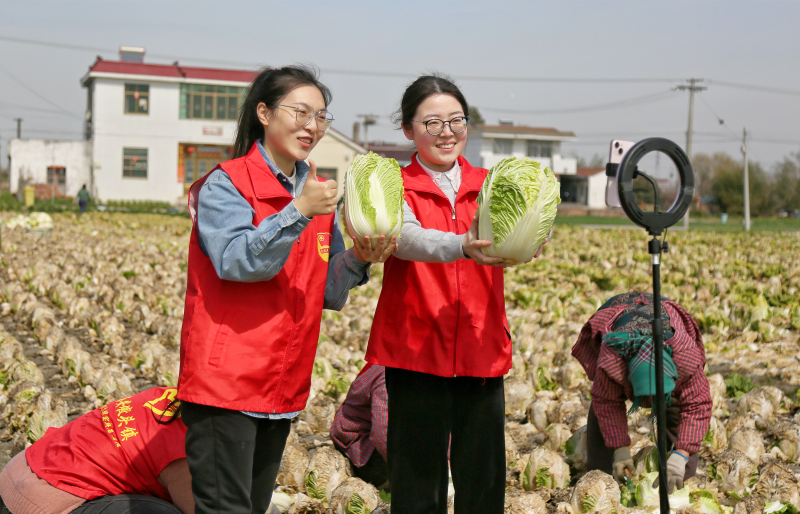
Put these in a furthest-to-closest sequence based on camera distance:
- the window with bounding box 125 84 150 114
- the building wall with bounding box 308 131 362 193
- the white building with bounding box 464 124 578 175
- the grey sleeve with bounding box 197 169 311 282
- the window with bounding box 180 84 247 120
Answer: the white building with bounding box 464 124 578 175, the window with bounding box 180 84 247 120, the window with bounding box 125 84 150 114, the building wall with bounding box 308 131 362 193, the grey sleeve with bounding box 197 169 311 282

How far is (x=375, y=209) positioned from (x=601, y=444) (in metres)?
1.90

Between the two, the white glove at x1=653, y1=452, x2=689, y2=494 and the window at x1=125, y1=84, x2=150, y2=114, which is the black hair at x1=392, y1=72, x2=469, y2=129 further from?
the window at x1=125, y1=84, x2=150, y2=114

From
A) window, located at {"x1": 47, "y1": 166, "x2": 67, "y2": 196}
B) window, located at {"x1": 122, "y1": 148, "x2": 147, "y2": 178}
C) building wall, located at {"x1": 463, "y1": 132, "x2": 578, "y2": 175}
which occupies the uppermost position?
building wall, located at {"x1": 463, "y1": 132, "x2": 578, "y2": 175}

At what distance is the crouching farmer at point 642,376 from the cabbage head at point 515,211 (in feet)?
2.99

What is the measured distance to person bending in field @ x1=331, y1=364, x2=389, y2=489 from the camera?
356 centimetres

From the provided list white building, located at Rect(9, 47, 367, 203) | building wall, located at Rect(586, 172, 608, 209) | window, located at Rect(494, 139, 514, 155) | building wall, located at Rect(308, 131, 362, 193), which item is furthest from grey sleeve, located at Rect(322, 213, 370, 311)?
building wall, located at Rect(586, 172, 608, 209)

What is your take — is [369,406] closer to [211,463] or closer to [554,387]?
[211,463]

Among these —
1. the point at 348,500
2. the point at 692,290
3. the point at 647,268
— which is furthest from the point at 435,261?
the point at 647,268

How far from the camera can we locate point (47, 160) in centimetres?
4338

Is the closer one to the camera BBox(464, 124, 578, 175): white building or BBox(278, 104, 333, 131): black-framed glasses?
BBox(278, 104, 333, 131): black-framed glasses

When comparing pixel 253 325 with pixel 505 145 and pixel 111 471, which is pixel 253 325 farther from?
pixel 505 145

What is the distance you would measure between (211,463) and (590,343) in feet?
6.73

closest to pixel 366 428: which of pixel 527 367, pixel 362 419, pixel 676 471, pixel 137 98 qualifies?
pixel 362 419

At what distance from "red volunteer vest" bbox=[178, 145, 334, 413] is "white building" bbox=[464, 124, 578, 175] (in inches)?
2271
